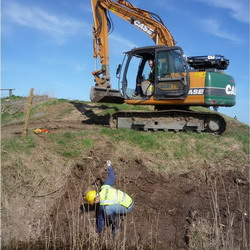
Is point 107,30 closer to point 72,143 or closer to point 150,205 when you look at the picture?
point 72,143

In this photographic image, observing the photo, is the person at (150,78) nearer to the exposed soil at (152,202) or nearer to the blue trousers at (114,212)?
the exposed soil at (152,202)

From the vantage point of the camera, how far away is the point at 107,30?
1332 cm

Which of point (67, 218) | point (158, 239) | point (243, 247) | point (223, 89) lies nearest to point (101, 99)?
point (223, 89)

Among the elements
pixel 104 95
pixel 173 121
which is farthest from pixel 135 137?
pixel 104 95

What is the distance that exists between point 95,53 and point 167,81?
4.44m

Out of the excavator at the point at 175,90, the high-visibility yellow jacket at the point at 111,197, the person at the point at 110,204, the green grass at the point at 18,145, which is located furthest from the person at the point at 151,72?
the high-visibility yellow jacket at the point at 111,197


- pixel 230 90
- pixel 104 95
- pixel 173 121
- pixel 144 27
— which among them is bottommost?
pixel 173 121

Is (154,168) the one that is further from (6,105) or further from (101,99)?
(6,105)

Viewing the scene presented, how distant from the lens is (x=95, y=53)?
13484 mm

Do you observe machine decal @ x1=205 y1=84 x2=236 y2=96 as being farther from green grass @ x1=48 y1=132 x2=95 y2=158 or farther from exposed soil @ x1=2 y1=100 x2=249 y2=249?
green grass @ x1=48 y1=132 x2=95 y2=158

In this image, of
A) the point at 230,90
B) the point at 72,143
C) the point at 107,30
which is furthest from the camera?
the point at 107,30

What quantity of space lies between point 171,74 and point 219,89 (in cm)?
158

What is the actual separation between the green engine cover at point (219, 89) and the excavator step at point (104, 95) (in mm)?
3607

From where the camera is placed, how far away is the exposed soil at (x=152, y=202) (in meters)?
6.80
